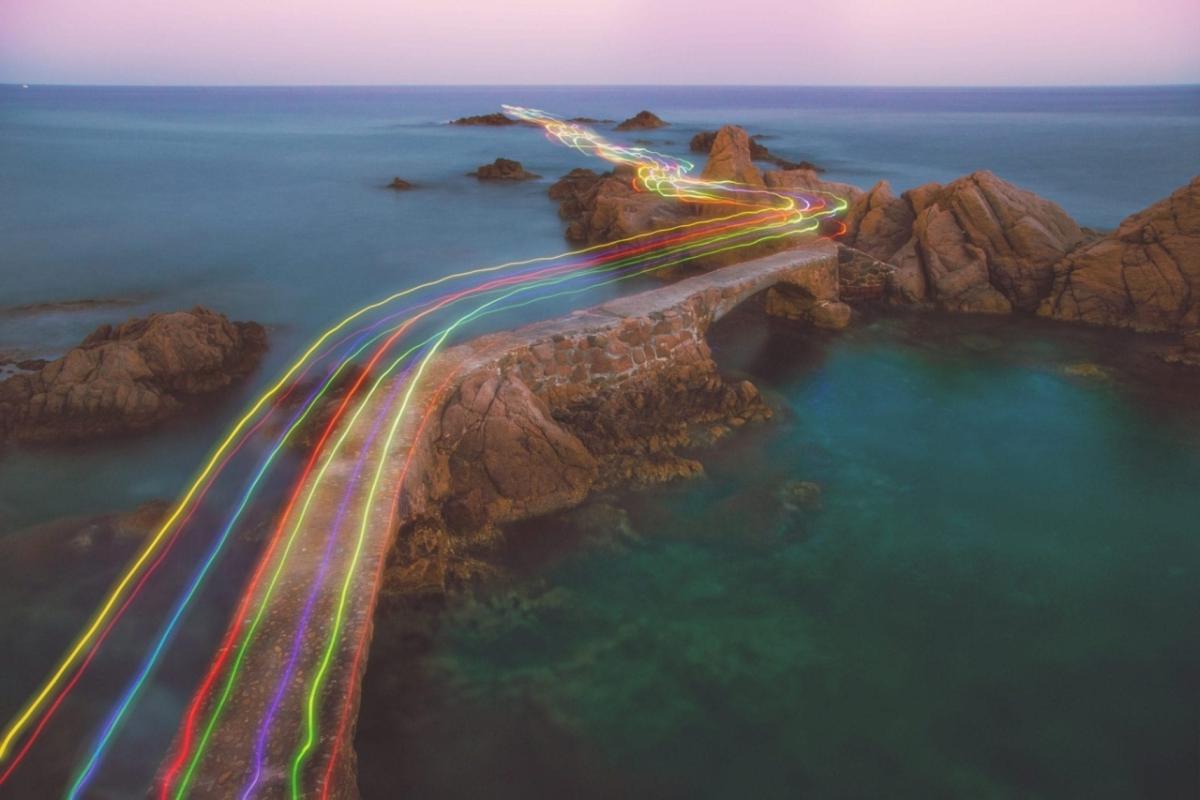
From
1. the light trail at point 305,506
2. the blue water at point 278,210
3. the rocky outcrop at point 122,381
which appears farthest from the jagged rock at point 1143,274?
the rocky outcrop at point 122,381

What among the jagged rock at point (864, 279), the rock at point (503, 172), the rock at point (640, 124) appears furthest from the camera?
the rock at point (640, 124)

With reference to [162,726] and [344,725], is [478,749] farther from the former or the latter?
[162,726]

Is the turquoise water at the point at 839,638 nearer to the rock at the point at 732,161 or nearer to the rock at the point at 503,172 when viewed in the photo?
the rock at the point at 732,161

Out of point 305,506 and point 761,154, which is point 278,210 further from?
point 761,154

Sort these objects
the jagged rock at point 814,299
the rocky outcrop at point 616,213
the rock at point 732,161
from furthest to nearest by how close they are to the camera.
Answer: the rock at point 732,161 → the rocky outcrop at point 616,213 → the jagged rock at point 814,299

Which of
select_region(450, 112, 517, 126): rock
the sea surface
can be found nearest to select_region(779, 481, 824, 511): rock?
the sea surface

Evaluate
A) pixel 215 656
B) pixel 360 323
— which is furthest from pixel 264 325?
pixel 215 656

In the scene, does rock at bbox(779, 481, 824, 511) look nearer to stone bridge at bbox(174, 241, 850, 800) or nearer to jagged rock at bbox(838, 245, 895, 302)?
stone bridge at bbox(174, 241, 850, 800)
